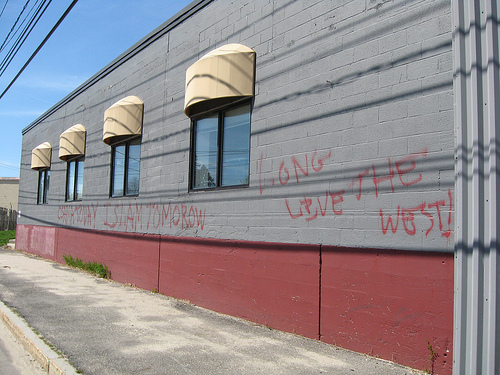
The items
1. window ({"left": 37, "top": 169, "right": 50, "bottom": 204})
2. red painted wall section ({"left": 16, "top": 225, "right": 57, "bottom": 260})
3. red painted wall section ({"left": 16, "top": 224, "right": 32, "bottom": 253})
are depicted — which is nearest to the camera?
red painted wall section ({"left": 16, "top": 225, "right": 57, "bottom": 260})

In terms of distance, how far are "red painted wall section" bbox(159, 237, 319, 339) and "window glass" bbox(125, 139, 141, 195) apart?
2.62 m

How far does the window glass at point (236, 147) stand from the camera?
7.32 m

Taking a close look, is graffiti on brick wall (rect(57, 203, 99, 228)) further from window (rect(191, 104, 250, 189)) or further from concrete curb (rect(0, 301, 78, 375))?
concrete curb (rect(0, 301, 78, 375))

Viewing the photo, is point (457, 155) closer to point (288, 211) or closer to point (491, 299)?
point (491, 299)

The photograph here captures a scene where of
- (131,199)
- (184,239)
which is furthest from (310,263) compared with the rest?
(131,199)

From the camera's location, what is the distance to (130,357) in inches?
200

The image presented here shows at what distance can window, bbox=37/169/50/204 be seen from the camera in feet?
59.4

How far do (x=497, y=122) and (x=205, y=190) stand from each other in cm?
519

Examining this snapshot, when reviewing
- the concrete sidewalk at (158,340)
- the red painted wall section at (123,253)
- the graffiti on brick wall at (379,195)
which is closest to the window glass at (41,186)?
the red painted wall section at (123,253)

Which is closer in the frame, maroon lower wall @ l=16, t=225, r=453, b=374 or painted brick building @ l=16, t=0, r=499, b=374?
painted brick building @ l=16, t=0, r=499, b=374

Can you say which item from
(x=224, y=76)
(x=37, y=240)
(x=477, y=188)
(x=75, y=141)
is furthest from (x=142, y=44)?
(x=37, y=240)

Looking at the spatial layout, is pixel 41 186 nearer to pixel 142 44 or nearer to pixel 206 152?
pixel 142 44

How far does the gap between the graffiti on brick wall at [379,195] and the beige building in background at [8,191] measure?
145ft

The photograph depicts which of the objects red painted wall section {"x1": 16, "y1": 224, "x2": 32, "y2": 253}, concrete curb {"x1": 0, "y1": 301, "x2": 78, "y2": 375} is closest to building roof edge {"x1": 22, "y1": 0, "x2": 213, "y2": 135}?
red painted wall section {"x1": 16, "y1": 224, "x2": 32, "y2": 253}
